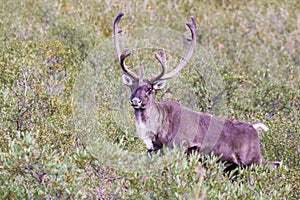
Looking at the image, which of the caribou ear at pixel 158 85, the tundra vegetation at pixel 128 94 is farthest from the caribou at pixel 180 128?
the tundra vegetation at pixel 128 94

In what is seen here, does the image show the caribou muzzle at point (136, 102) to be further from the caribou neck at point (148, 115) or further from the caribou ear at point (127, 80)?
the caribou ear at point (127, 80)

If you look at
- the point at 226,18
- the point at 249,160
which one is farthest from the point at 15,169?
the point at 226,18

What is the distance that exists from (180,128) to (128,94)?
243 cm

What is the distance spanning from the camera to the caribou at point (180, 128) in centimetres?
972

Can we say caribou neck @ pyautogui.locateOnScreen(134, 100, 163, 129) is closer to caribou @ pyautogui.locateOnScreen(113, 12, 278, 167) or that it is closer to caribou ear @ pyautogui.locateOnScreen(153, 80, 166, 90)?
caribou @ pyautogui.locateOnScreen(113, 12, 278, 167)

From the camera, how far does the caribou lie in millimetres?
9719

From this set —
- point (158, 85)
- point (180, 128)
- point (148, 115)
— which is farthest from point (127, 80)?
point (180, 128)

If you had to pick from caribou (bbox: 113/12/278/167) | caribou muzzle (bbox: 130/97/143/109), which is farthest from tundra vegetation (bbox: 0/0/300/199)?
caribou muzzle (bbox: 130/97/143/109)

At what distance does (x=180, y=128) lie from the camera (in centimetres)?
989

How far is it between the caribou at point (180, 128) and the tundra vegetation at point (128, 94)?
513mm

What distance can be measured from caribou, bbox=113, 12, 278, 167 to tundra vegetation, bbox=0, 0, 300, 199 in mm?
513

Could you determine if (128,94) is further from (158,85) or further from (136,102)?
(136,102)

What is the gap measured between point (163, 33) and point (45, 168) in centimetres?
1096

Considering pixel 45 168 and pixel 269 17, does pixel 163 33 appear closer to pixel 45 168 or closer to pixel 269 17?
pixel 269 17
